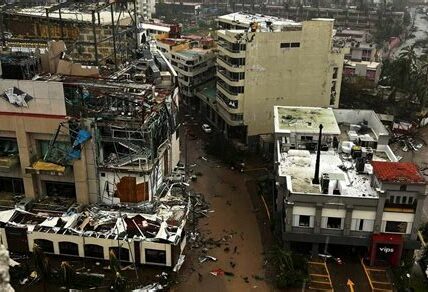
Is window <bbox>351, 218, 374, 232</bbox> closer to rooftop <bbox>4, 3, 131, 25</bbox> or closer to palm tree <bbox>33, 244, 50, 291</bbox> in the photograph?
palm tree <bbox>33, 244, 50, 291</bbox>

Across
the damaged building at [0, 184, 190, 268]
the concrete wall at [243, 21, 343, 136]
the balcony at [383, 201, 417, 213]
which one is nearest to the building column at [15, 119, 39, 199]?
the damaged building at [0, 184, 190, 268]

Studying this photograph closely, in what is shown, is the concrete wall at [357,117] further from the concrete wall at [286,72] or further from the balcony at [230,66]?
the balcony at [230,66]

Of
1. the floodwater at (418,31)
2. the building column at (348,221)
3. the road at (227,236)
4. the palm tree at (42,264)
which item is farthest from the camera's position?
the floodwater at (418,31)

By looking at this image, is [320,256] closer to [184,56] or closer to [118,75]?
[118,75]

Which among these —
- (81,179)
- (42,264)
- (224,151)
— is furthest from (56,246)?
(224,151)


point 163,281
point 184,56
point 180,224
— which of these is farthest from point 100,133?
point 184,56

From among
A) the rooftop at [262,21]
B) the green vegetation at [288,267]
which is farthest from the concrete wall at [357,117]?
the green vegetation at [288,267]
